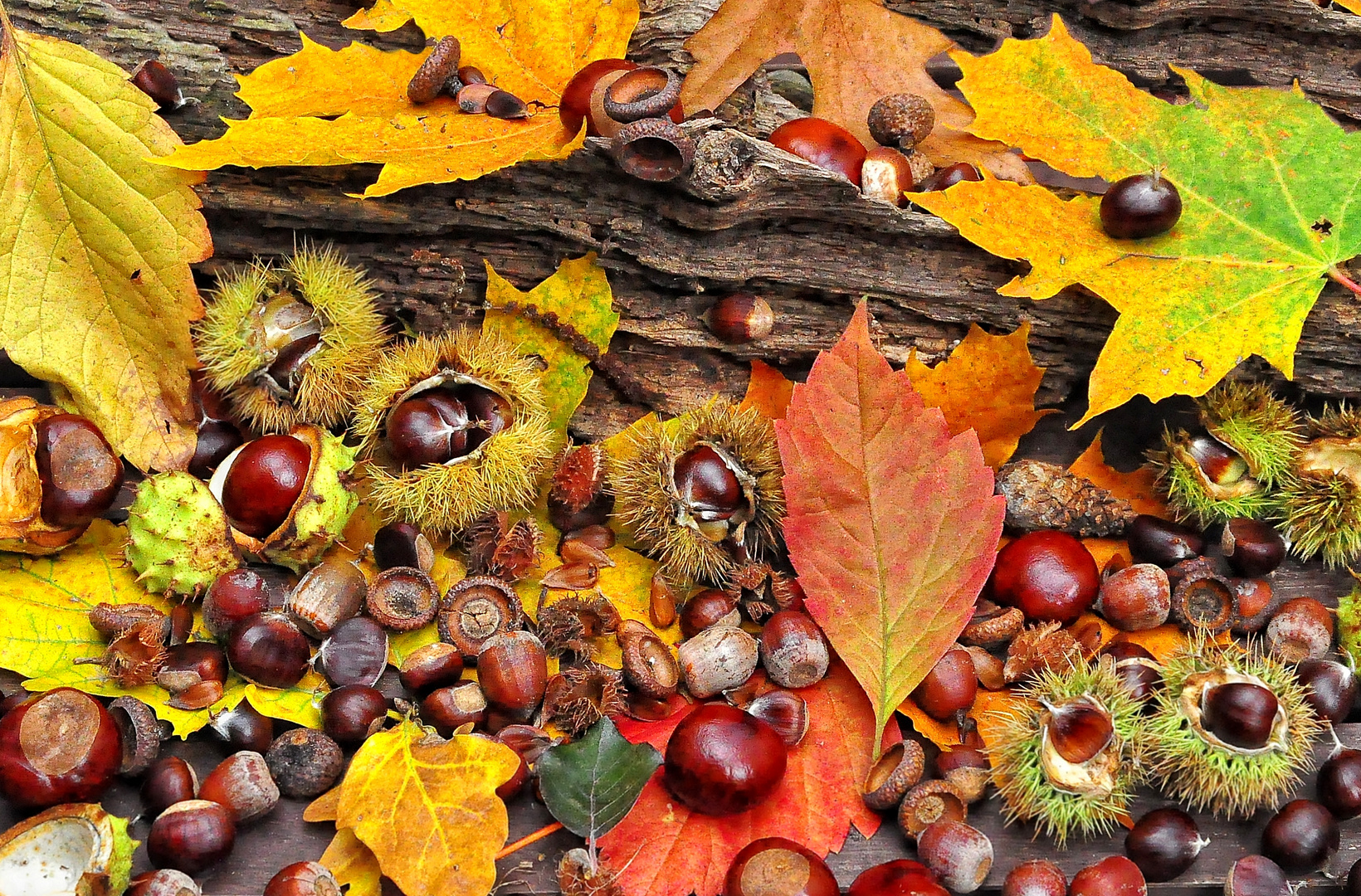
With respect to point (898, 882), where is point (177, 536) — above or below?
above

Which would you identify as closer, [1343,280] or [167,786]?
[167,786]

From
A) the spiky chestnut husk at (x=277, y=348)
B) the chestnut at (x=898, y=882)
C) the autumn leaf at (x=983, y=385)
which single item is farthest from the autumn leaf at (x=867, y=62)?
the chestnut at (x=898, y=882)

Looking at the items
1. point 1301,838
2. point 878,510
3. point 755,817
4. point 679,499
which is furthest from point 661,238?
point 1301,838

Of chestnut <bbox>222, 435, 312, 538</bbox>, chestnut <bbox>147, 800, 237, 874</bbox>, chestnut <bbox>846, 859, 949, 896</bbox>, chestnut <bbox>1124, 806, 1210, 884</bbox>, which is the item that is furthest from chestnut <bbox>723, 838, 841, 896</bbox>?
chestnut <bbox>222, 435, 312, 538</bbox>

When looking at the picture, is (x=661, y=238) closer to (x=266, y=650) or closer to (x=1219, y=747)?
(x=266, y=650)

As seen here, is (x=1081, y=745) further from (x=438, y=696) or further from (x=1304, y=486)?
(x=438, y=696)

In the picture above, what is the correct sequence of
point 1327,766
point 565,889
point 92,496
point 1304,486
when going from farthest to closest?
point 1304,486
point 92,496
point 1327,766
point 565,889

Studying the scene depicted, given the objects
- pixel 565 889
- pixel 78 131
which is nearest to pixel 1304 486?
pixel 565 889
